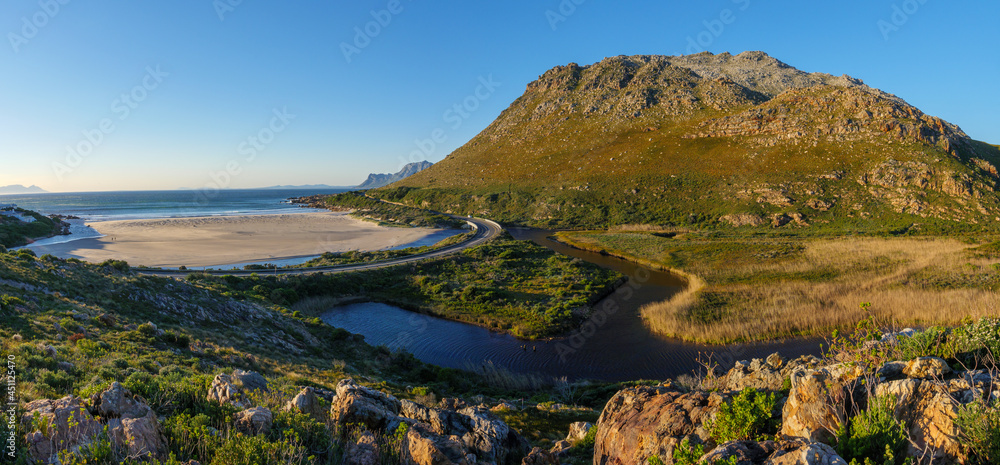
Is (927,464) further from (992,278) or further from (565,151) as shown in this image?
(565,151)

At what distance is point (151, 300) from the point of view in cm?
2567

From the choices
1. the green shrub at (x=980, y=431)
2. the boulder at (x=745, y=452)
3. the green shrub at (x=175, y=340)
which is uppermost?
the green shrub at (x=980, y=431)

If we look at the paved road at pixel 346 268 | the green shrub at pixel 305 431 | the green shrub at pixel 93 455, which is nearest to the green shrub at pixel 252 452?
the green shrub at pixel 305 431

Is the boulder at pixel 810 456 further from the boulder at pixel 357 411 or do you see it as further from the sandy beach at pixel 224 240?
the sandy beach at pixel 224 240

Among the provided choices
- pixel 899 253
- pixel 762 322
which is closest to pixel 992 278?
Result: pixel 899 253

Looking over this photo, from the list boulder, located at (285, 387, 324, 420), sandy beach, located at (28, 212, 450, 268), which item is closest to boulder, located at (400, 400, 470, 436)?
boulder, located at (285, 387, 324, 420)

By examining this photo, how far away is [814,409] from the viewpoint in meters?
6.84

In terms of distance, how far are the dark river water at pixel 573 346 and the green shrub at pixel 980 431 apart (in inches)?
836

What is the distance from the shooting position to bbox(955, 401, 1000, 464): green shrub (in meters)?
5.41

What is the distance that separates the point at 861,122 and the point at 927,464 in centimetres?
13100

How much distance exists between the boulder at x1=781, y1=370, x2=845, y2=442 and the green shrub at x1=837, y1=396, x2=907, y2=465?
27 cm

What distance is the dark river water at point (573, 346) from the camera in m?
27.6

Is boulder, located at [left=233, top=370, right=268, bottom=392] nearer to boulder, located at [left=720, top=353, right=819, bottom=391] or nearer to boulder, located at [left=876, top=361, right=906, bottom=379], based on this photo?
boulder, located at [left=720, top=353, right=819, bottom=391]

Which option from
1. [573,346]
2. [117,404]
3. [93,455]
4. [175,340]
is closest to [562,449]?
[93,455]
